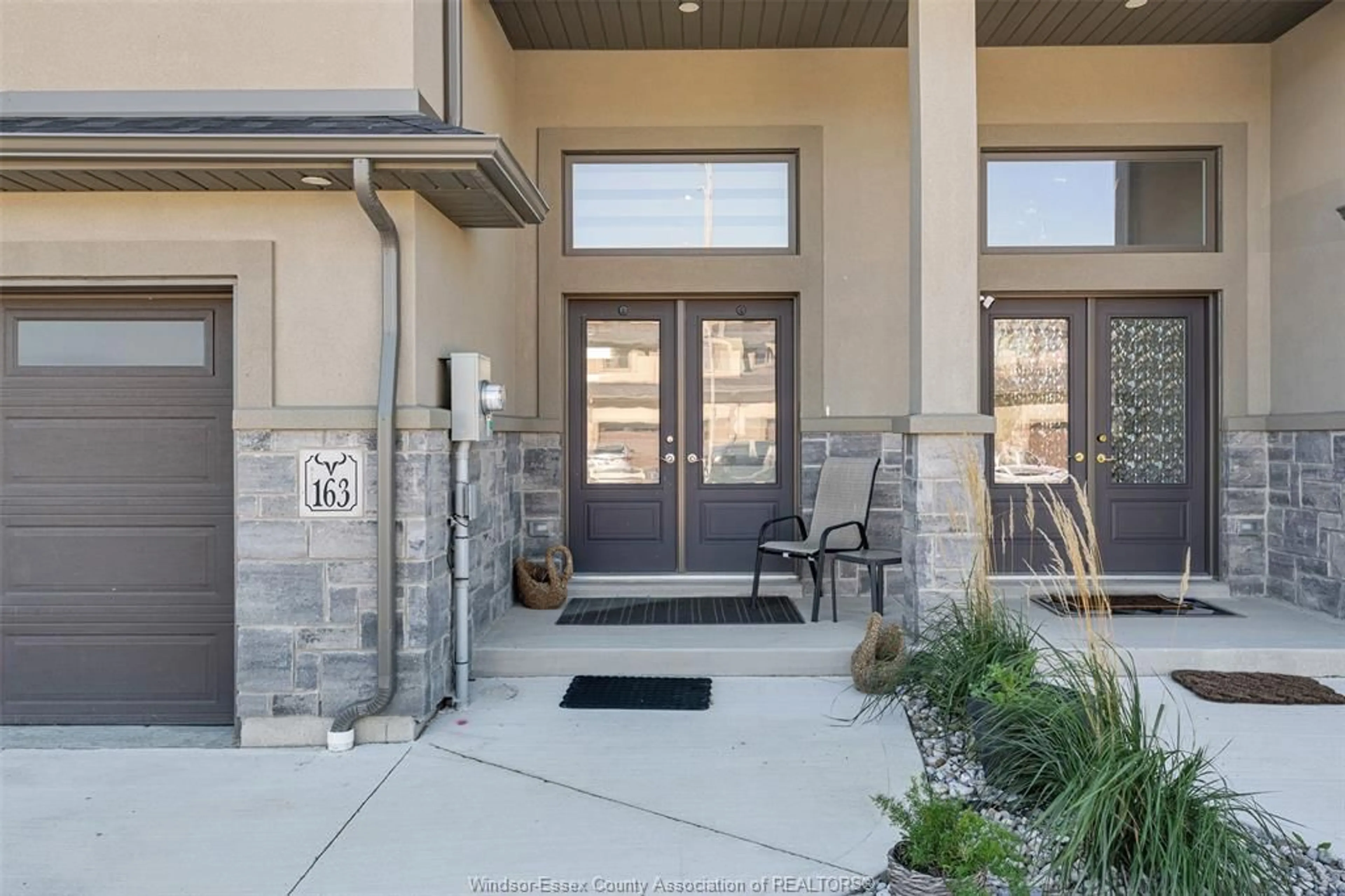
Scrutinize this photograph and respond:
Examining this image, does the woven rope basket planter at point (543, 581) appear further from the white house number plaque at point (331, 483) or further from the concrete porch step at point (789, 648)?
the white house number plaque at point (331, 483)

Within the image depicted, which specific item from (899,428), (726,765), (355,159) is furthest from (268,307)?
(899,428)

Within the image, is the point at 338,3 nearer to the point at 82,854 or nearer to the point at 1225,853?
the point at 82,854

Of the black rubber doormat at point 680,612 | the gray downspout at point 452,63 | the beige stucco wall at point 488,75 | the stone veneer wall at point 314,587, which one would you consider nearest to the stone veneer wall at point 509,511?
the black rubber doormat at point 680,612

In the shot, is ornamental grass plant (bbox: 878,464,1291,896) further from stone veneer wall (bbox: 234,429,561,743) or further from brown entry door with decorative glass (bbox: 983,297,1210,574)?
brown entry door with decorative glass (bbox: 983,297,1210,574)

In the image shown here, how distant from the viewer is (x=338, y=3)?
389 cm

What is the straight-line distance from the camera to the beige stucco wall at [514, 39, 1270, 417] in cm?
594

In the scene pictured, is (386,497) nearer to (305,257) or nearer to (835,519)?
(305,257)

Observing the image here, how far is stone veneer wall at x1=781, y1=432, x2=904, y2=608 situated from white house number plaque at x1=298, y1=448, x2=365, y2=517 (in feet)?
10.3

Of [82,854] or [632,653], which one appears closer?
[82,854]

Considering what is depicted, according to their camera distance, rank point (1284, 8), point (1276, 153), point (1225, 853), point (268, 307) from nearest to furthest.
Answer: point (1225, 853), point (268, 307), point (1284, 8), point (1276, 153)

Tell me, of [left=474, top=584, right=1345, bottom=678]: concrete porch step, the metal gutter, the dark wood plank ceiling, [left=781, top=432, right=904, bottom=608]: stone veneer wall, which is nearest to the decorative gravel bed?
[left=474, top=584, right=1345, bottom=678]: concrete porch step

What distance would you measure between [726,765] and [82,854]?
225 centimetres

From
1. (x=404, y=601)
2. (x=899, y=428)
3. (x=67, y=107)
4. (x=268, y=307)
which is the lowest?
(x=404, y=601)

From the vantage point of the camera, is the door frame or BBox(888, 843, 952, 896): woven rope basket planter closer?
BBox(888, 843, 952, 896): woven rope basket planter
